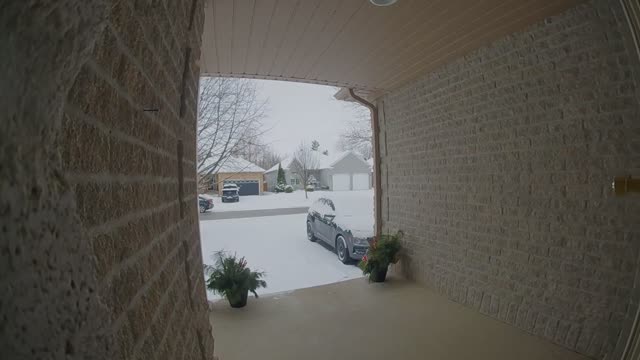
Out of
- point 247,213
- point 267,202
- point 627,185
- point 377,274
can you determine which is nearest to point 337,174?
point 267,202

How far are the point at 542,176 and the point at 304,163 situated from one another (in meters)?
14.5

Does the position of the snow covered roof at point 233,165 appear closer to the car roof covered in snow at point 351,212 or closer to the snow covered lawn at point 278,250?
the snow covered lawn at point 278,250

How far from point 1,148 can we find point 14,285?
13 cm

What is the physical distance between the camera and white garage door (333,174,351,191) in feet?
52.4

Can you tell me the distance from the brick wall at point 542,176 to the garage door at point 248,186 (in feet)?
31.3

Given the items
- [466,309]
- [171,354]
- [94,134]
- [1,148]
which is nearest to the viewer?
[1,148]

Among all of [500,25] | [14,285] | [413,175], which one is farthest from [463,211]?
[14,285]

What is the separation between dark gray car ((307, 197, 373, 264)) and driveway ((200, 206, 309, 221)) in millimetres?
4117

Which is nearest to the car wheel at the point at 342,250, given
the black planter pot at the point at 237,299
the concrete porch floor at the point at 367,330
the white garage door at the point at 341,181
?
the concrete porch floor at the point at 367,330

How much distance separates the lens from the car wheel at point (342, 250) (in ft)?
18.1

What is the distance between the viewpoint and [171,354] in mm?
913

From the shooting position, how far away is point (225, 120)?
7.59m

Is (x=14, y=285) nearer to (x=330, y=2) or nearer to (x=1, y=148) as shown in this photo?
(x=1, y=148)

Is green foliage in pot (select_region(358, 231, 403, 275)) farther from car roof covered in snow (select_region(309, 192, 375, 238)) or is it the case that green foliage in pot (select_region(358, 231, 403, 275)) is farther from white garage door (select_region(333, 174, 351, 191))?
white garage door (select_region(333, 174, 351, 191))
